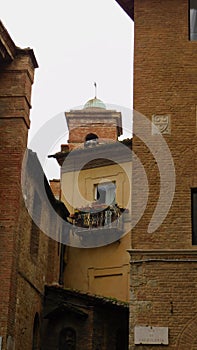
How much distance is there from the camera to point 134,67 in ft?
53.4

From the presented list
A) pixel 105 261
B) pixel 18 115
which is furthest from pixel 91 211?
pixel 18 115

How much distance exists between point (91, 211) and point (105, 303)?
563cm

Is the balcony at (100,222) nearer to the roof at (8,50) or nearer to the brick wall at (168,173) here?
the roof at (8,50)

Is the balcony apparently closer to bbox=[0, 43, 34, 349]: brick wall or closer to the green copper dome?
bbox=[0, 43, 34, 349]: brick wall

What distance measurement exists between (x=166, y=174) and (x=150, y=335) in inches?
139

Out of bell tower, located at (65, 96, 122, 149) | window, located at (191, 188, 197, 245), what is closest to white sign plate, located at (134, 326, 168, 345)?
window, located at (191, 188, 197, 245)

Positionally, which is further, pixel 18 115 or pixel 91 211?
pixel 91 211

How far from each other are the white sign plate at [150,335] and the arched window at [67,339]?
20.5 ft

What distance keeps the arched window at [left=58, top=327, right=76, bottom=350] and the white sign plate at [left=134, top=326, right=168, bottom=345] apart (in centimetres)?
624

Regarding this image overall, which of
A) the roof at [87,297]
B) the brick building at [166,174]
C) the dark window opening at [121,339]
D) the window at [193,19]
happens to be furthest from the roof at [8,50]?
the dark window opening at [121,339]

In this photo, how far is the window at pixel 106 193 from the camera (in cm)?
2623

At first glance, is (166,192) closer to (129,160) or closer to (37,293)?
(37,293)

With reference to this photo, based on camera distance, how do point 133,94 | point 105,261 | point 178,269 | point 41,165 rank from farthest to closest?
point 105,261 → point 41,165 → point 133,94 → point 178,269

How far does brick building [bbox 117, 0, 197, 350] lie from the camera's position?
554 inches
